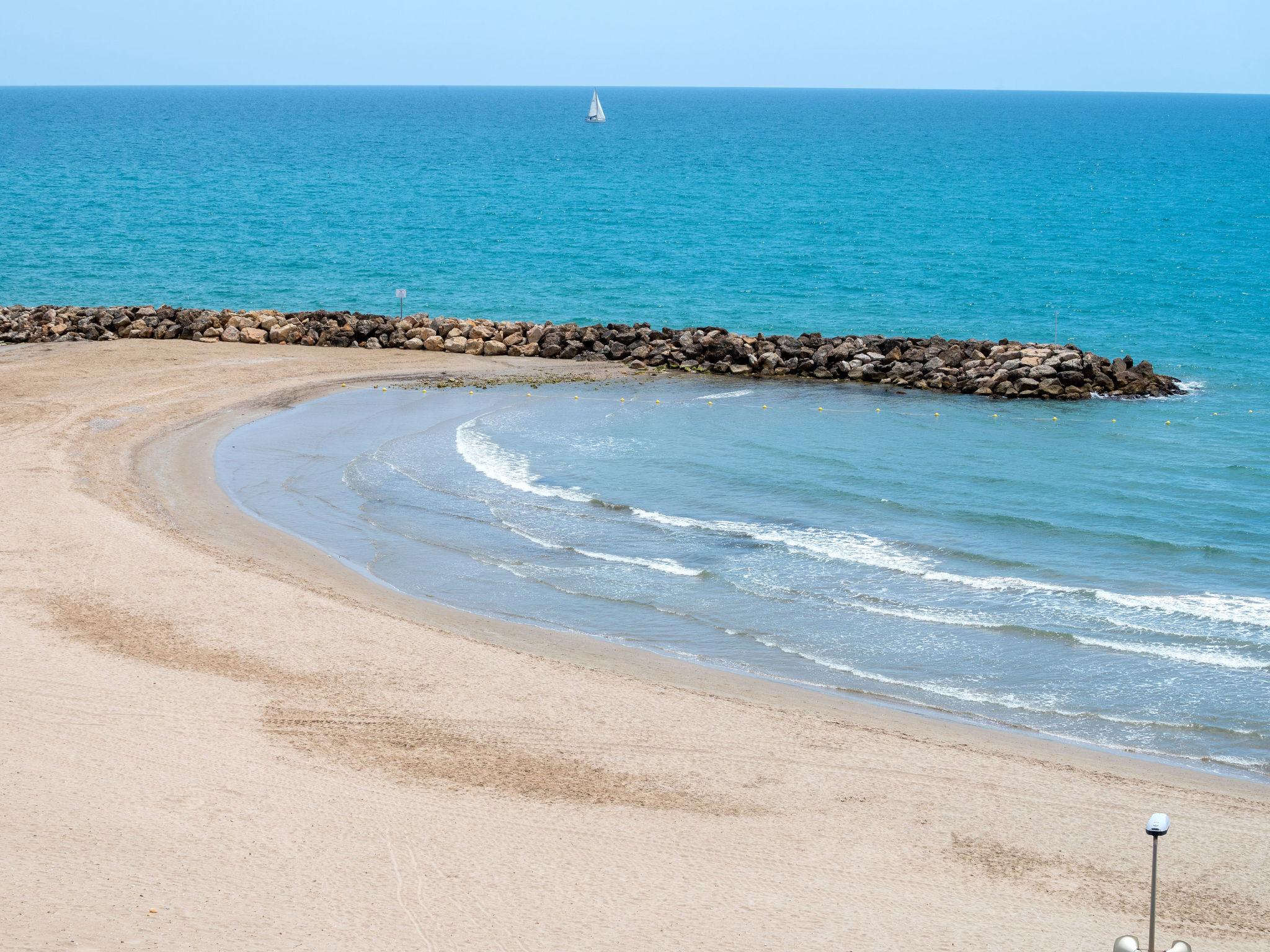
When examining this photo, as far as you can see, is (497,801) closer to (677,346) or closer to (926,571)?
(926,571)

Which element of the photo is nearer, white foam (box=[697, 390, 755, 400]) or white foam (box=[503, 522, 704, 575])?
white foam (box=[503, 522, 704, 575])

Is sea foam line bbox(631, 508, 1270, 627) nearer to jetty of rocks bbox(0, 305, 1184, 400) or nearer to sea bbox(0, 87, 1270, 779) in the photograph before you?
sea bbox(0, 87, 1270, 779)

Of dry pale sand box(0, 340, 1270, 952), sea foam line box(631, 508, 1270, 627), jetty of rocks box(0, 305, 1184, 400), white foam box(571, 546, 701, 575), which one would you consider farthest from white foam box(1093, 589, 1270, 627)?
Answer: jetty of rocks box(0, 305, 1184, 400)

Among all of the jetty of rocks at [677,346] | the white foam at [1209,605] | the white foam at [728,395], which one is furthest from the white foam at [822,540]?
the jetty of rocks at [677,346]

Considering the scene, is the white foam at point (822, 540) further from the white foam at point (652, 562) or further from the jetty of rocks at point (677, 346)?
the jetty of rocks at point (677, 346)

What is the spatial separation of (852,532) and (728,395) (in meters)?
10.3

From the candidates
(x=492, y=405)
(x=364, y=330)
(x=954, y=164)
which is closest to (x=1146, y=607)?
(x=492, y=405)

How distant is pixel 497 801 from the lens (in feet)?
33.5

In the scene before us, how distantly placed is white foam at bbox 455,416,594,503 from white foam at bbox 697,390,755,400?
575 centimetres

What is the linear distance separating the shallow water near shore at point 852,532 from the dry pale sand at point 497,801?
1120mm

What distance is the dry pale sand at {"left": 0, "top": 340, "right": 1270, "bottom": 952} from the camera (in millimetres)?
8461

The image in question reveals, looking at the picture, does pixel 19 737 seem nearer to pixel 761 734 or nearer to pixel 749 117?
pixel 761 734

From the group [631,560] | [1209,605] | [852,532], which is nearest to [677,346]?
[852,532]

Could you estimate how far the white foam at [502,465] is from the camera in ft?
68.4
